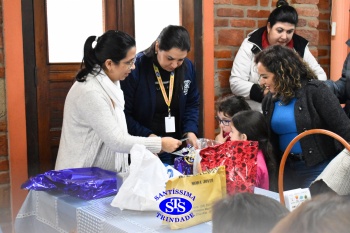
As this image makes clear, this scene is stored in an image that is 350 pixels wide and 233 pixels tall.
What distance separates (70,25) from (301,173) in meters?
1.48

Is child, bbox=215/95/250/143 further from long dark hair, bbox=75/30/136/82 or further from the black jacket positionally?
long dark hair, bbox=75/30/136/82

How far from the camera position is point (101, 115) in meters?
1.99

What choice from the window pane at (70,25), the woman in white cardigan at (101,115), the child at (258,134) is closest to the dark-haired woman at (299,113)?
the child at (258,134)

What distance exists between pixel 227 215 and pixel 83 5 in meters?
2.24

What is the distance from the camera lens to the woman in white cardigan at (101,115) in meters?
2.00

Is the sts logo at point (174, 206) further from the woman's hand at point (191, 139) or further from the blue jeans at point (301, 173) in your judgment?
the blue jeans at point (301, 173)

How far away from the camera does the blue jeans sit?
2.24 meters

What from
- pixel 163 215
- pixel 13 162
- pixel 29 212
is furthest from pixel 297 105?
pixel 13 162

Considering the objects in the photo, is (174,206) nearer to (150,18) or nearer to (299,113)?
(299,113)

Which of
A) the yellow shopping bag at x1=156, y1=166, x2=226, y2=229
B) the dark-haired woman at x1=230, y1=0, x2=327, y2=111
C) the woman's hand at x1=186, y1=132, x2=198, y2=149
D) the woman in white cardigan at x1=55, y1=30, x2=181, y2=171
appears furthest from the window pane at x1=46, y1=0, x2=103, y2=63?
the yellow shopping bag at x1=156, y1=166, x2=226, y2=229

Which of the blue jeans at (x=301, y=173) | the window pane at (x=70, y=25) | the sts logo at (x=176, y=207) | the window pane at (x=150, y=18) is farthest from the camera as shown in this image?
the window pane at (x=150, y=18)

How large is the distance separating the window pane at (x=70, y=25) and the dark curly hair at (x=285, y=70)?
105 cm

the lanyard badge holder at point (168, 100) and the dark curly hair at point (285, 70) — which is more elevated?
the dark curly hair at point (285, 70)

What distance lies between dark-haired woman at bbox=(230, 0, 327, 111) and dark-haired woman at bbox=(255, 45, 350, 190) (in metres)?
0.71
